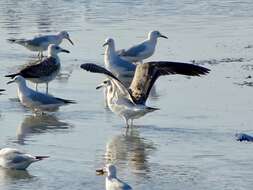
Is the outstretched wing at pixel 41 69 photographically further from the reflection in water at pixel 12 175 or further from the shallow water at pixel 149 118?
the reflection in water at pixel 12 175

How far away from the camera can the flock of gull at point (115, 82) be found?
11031mm

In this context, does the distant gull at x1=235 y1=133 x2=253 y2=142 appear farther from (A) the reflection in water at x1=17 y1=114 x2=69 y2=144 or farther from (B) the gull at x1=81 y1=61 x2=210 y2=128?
(A) the reflection in water at x1=17 y1=114 x2=69 y2=144

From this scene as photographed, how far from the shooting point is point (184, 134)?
42.2 ft

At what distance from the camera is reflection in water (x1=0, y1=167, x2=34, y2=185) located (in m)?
10.7

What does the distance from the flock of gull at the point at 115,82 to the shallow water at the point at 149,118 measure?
0.59 feet

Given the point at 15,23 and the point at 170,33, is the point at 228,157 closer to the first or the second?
the point at 170,33

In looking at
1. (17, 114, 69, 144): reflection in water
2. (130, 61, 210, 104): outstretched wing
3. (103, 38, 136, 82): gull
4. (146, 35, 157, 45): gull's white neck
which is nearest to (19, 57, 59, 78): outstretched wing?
(103, 38, 136, 82): gull

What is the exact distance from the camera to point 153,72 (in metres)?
14.1

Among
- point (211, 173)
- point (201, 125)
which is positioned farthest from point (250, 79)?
point (211, 173)

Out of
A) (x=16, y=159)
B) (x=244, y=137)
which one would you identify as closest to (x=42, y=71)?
(x=244, y=137)

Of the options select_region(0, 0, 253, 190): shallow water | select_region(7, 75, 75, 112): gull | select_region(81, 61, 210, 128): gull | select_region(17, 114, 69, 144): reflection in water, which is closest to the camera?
select_region(0, 0, 253, 190): shallow water

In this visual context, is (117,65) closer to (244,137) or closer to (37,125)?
(37,125)

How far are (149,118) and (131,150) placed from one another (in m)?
Result: 1.92

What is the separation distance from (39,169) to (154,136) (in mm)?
2133
